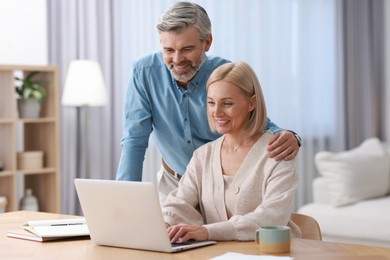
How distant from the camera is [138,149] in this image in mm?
3080

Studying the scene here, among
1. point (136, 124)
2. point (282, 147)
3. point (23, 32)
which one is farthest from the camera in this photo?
A: point (23, 32)

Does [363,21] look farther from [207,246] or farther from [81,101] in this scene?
[207,246]

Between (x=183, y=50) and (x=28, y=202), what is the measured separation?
268 centimetres

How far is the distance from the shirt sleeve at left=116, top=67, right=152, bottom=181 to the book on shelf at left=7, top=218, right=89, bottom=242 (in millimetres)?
417

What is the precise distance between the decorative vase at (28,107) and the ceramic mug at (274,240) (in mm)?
3206

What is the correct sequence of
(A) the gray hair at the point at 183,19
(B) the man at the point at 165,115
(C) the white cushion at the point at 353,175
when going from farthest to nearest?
1. (C) the white cushion at the point at 353,175
2. (B) the man at the point at 165,115
3. (A) the gray hair at the point at 183,19

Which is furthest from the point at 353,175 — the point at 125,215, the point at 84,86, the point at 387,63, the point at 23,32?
the point at 125,215

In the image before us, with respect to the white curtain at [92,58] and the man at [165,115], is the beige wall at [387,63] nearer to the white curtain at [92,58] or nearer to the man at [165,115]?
the white curtain at [92,58]

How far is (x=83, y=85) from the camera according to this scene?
199 inches

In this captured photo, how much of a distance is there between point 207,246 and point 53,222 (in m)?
A: 0.60

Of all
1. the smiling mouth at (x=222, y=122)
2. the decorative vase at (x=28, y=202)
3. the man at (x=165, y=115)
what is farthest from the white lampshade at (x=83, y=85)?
the smiling mouth at (x=222, y=122)

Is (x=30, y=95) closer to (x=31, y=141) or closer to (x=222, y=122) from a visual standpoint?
(x=31, y=141)

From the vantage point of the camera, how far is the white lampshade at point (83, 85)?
5.07m

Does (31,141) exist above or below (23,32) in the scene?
below
